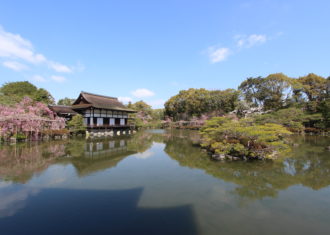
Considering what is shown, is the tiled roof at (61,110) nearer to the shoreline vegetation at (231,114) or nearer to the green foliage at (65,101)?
the shoreline vegetation at (231,114)

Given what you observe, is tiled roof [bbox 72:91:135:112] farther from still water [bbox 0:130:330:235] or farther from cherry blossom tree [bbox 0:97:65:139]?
still water [bbox 0:130:330:235]

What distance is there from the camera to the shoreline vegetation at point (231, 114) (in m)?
8.40

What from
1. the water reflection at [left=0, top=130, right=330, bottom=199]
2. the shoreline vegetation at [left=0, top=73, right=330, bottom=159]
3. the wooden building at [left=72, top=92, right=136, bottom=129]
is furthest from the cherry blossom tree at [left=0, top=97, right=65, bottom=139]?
the water reflection at [left=0, top=130, right=330, bottom=199]

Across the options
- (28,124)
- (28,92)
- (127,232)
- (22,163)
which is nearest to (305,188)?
(127,232)

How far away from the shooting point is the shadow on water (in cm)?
299

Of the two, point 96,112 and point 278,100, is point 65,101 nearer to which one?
point 96,112

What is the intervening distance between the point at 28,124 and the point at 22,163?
8078mm

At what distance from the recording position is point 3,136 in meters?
12.5

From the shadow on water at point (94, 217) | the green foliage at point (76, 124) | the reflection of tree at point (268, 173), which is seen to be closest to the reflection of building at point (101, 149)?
the reflection of tree at point (268, 173)

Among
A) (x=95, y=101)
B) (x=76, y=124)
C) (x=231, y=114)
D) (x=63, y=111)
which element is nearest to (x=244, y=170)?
(x=76, y=124)

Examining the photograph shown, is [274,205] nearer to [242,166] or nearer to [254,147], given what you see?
[242,166]

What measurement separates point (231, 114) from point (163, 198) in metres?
24.5

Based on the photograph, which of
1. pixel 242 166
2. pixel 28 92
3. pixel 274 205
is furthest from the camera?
pixel 28 92

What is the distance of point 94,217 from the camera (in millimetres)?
3375
